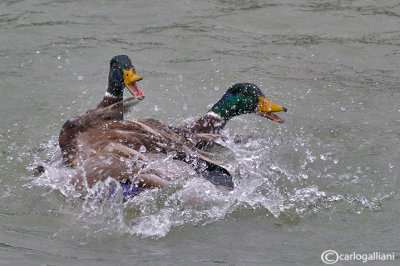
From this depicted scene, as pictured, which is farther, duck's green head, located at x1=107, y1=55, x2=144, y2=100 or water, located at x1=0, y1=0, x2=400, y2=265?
duck's green head, located at x1=107, y1=55, x2=144, y2=100

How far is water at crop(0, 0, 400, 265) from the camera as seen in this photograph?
5.03 m

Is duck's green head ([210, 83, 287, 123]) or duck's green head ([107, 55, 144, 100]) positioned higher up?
duck's green head ([107, 55, 144, 100])

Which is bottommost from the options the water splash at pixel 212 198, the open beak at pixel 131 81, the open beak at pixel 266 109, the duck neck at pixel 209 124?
the water splash at pixel 212 198

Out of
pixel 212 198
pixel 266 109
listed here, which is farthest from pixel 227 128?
pixel 212 198

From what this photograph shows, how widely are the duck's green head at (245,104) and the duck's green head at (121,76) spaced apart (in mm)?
1097

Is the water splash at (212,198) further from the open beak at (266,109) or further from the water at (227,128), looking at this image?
the open beak at (266,109)

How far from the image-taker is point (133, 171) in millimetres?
5328

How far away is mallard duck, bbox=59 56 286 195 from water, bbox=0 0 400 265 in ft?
0.56

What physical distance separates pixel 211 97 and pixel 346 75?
1813mm

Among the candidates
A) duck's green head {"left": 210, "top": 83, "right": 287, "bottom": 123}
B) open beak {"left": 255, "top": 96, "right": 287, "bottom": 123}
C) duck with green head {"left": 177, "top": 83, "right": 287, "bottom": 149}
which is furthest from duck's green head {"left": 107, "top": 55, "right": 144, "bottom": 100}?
open beak {"left": 255, "top": 96, "right": 287, "bottom": 123}

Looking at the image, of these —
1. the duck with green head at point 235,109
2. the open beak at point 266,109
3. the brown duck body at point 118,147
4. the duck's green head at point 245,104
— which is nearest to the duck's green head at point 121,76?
the brown duck body at point 118,147

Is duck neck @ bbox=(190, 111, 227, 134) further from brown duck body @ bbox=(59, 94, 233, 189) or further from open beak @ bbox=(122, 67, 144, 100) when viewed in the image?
brown duck body @ bbox=(59, 94, 233, 189)

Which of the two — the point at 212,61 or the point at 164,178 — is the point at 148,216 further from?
the point at 212,61

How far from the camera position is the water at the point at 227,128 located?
5.03 m
